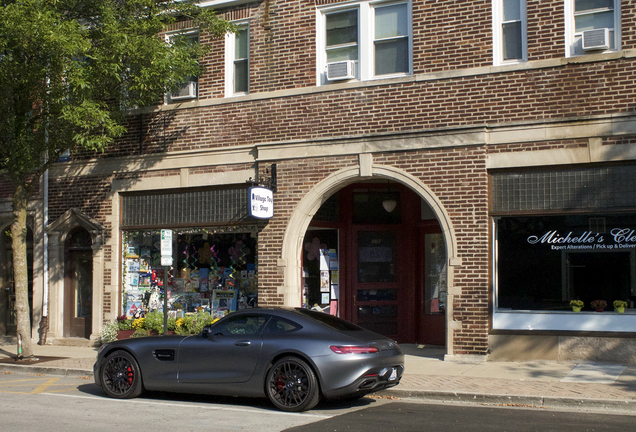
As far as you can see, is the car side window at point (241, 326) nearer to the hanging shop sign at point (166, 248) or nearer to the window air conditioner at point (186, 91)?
the hanging shop sign at point (166, 248)

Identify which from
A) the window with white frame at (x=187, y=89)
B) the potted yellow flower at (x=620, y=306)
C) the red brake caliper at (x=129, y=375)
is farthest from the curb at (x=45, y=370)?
the potted yellow flower at (x=620, y=306)

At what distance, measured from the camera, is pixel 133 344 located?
9.33m

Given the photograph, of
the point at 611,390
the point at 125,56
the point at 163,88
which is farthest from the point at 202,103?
the point at 611,390

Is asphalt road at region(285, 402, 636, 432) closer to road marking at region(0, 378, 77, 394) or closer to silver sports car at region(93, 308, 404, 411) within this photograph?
silver sports car at region(93, 308, 404, 411)

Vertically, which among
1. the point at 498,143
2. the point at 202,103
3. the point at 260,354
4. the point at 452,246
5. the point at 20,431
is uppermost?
the point at 202,103

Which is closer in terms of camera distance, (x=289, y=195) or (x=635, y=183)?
(x=635, y=183)

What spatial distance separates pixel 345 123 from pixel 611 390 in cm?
664

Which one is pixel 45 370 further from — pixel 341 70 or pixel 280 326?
pixel 341 70

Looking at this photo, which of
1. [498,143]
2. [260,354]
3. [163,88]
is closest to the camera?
[260,354]

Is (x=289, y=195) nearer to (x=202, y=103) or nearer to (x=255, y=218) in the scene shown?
(x=255, y=218)

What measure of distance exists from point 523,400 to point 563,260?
366 centimetres

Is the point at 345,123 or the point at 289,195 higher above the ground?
the point at 345,123

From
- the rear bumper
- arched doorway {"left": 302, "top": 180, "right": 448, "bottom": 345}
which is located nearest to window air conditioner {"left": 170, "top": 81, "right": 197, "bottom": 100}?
arched doorway {"left": 302, "top": 180, "right": 448, "bottom": 345}

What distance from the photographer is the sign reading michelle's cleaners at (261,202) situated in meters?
12.6
